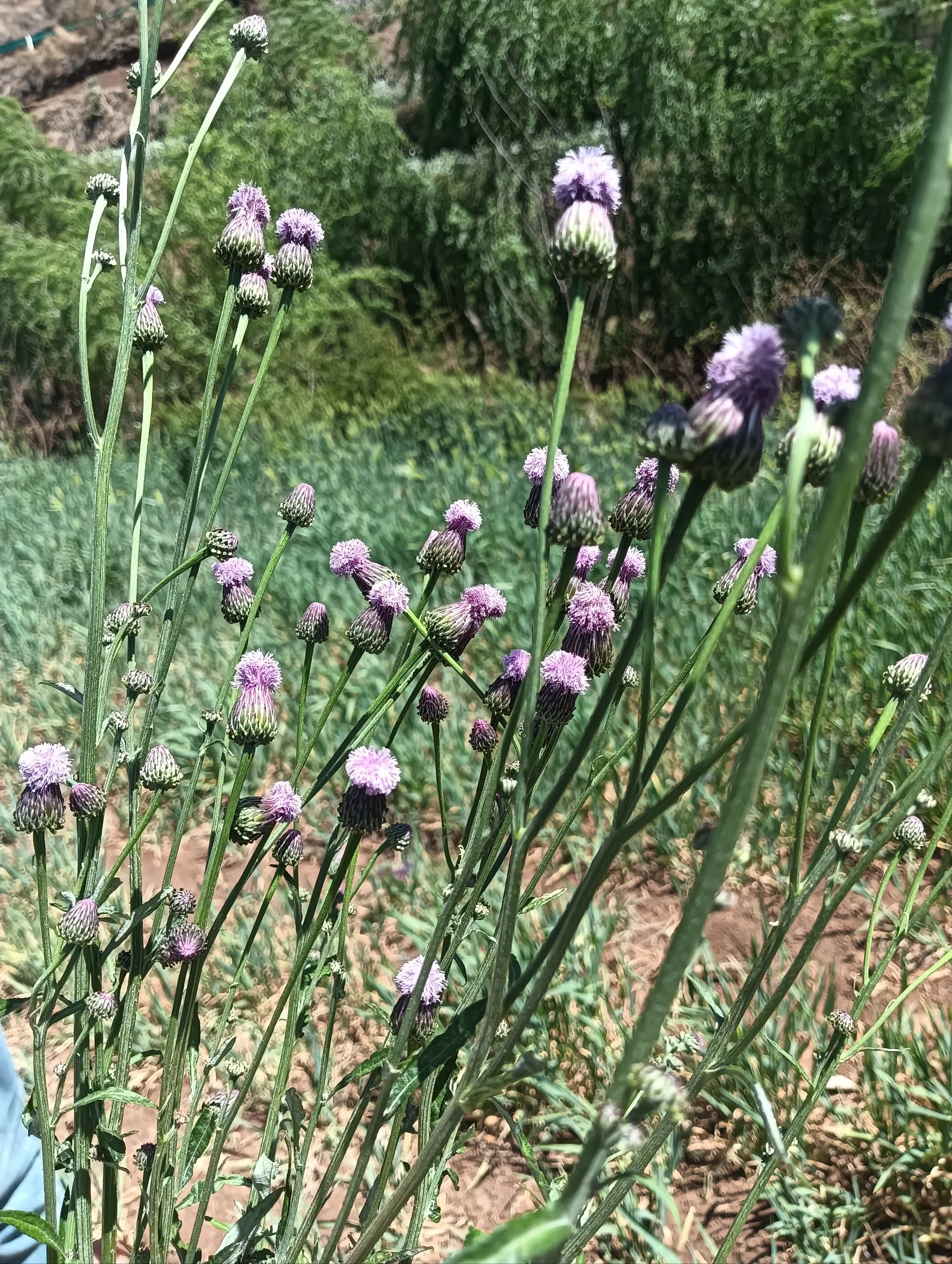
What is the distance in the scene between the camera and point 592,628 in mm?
875

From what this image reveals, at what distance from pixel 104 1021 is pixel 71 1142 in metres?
0.13

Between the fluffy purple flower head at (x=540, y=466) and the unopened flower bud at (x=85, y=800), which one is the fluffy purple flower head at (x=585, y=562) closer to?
the fluffy purple flower head at (x=540, y=466)

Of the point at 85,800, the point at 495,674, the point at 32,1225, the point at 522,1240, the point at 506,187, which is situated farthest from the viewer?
the point at 506,187

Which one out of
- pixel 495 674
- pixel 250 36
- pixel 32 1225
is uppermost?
pixel 250 36

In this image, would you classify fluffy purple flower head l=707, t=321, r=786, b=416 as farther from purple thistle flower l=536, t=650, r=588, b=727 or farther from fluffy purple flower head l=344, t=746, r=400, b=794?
fluffy purple flower head l=344, t=746, r=400, b=794

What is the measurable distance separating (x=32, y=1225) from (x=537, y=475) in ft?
2.59

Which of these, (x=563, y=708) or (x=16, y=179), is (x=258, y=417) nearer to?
(x=16, y=179)

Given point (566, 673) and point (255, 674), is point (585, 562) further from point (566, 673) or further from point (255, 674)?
point (255, 674)

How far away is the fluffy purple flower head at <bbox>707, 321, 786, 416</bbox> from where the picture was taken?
49 cm

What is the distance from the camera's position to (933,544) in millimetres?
2459

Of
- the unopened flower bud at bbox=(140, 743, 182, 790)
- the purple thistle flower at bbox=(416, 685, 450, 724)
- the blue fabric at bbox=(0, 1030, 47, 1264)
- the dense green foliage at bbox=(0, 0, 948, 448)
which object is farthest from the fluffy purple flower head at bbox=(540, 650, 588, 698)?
the dense green foliage at bbox=(0, 0, 948, 448)

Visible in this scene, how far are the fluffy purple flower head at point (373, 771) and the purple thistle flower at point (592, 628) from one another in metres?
0.21

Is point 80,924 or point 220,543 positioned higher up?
point 220,543

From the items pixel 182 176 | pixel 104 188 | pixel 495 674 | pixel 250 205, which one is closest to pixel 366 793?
pixel 182 176
